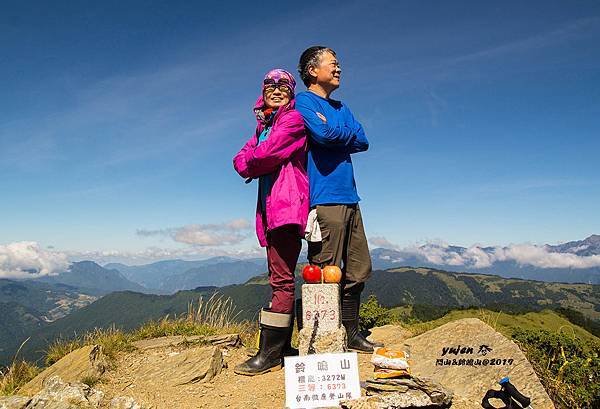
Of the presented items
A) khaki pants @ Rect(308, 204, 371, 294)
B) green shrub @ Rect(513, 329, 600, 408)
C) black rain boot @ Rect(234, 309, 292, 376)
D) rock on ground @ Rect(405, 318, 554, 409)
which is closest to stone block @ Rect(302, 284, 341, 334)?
khaki pants @ Rect(308, 204, 371, 294)

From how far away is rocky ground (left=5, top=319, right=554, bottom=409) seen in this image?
476 centimetres

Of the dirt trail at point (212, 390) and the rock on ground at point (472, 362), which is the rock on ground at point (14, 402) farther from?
the rock on ground at point (472, 362)

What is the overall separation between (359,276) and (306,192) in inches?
56.8

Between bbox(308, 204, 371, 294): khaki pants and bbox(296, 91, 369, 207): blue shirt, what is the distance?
0.57 feet

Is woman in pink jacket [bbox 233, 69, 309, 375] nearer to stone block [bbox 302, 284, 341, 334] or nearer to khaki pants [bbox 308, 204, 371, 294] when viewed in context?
khaki pants [bbox 308, 204, 371, 294]

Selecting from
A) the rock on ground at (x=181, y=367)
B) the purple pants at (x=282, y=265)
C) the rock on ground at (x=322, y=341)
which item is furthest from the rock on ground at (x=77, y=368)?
the rock on ground at (x=322, y=341)

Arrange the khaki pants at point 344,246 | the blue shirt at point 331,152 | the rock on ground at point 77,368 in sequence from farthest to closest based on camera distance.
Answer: the rock on ground at point 77,368 < the khaki pants at point 344,246 < the blue shirt at point 331,152

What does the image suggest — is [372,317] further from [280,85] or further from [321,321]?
[280,85]

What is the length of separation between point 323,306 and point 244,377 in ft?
5.90

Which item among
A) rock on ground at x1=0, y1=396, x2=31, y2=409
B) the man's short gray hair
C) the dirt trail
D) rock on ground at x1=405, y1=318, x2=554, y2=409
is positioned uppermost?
the man's short gray hair

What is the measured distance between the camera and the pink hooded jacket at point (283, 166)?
16.1 ft

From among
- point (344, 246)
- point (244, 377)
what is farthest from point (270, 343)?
point (344, 246)

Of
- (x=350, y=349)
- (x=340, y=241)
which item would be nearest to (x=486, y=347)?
(x=350, y=349)

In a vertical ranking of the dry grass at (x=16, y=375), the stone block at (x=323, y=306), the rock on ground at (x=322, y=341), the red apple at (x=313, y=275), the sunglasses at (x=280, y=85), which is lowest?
the dry grass at (x=16, y=375)
